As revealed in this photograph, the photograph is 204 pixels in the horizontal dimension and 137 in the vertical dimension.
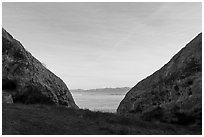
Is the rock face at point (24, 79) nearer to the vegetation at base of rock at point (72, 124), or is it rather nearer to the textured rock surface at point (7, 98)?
the textured rock surface at point (7, 98)

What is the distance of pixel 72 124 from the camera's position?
15680 millimetres

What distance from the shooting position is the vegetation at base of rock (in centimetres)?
1409

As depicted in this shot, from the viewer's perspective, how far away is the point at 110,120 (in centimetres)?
1733

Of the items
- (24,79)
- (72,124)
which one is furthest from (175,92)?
(24,79)

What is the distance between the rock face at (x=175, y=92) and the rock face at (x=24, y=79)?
7016 mm

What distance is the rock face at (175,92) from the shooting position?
61.2 feet

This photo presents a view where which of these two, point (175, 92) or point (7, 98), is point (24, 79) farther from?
point (175, 92)

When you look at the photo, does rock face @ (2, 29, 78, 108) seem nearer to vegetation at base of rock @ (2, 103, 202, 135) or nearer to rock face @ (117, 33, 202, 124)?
vegetation at base of rock @ (2, 103, 202, 135)

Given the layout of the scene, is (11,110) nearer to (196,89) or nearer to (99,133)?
(99,133)

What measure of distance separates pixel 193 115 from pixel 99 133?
24.0 ft

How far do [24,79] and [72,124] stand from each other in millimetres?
11127

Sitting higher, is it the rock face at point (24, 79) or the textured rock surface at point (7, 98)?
the rock face at point (24, 79)

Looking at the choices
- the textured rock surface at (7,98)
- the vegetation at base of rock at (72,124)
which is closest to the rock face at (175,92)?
the vegetation at base of rock at (72,124)

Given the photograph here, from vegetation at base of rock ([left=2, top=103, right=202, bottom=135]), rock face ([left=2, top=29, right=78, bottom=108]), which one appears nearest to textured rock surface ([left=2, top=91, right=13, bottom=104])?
rock face ([left=2, top=29, right=78, bottom=108])
